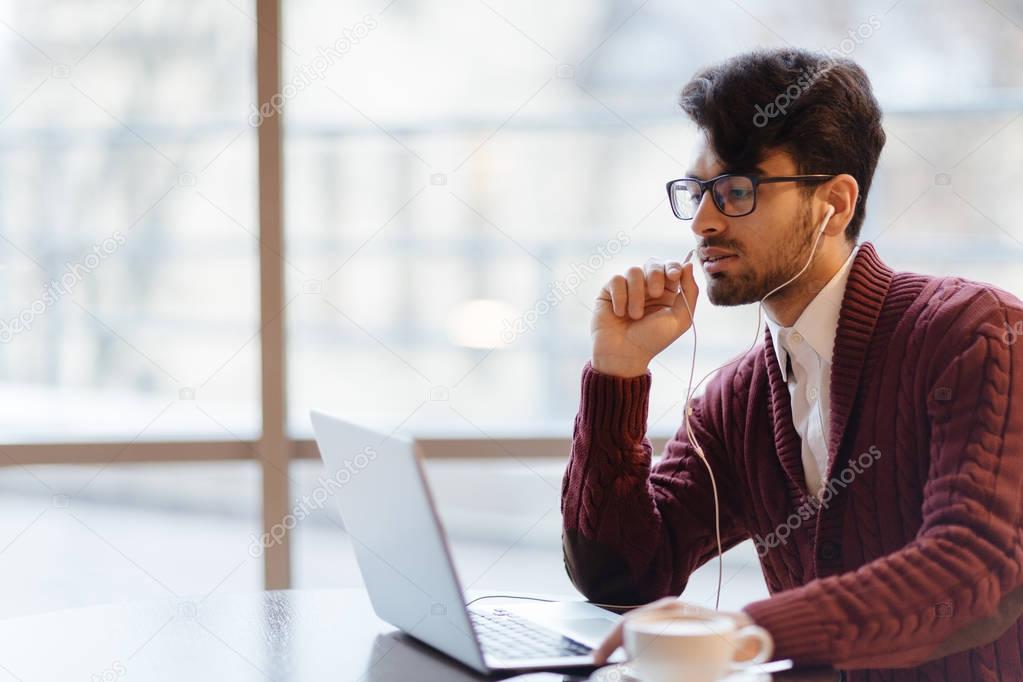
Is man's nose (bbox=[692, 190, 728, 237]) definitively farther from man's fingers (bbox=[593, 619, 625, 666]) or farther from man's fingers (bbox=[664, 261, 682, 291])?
man's fingers (bbox=[593, 619, 625, 666])

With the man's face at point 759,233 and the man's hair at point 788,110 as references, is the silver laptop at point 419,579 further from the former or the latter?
the man's hair at point 788,110

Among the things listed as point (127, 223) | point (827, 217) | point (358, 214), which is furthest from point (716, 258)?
point (127, 223)

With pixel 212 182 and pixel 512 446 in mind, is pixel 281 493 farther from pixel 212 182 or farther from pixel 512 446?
pixel 212 182

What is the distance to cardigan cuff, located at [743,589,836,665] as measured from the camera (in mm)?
1121

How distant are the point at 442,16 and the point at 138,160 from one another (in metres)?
0.88

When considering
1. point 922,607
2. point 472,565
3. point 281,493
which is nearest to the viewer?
point 922,607

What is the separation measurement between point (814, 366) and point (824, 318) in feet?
0.24

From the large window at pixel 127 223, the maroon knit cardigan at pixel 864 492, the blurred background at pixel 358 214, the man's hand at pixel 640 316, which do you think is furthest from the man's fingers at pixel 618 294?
the large window at pixel 127 223

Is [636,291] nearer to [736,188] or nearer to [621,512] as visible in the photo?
[736,188]

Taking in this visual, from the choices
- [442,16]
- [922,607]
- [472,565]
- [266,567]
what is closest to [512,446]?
[472,565]

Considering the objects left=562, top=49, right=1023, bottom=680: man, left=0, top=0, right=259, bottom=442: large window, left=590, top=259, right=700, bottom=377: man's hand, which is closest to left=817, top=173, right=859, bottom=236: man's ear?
left=562, top=49, right=1023, bottom=680: man

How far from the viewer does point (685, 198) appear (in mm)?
1732

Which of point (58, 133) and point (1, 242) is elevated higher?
point (58, 133)

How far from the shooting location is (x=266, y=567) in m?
2.87
